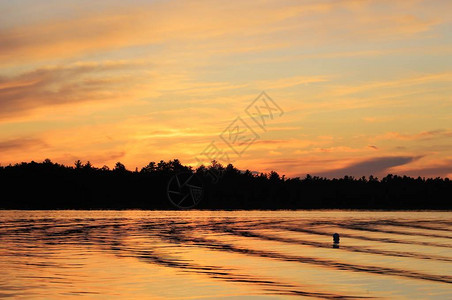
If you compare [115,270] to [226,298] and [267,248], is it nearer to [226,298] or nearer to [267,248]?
[226,298]

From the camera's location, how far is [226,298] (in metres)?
32.7

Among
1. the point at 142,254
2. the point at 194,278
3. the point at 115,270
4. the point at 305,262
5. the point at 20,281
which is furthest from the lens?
the point at 142,254

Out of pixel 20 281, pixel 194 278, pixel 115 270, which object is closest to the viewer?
pixel 20 281

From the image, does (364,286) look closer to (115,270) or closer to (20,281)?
(115,270)

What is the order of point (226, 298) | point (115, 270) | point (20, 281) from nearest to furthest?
1. point (226, 298)
2. point (20, 281)
3. point (115, 270)

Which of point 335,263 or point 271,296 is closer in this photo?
point 271,296

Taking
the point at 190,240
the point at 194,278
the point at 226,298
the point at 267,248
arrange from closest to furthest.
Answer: the point at 226,298 → the point at 194,278 → the point at 267,248 → the point at 190,240

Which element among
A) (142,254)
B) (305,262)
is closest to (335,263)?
(305,262)

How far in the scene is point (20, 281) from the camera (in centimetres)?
3656

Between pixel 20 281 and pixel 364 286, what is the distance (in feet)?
63.2

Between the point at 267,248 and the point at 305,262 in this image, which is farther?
A: the point at 267,248

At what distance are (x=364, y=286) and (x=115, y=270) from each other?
16.1 meters

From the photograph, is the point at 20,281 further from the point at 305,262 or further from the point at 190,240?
the point at 190,240

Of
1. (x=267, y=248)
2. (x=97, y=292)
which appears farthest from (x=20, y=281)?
(x=267, y=248)
